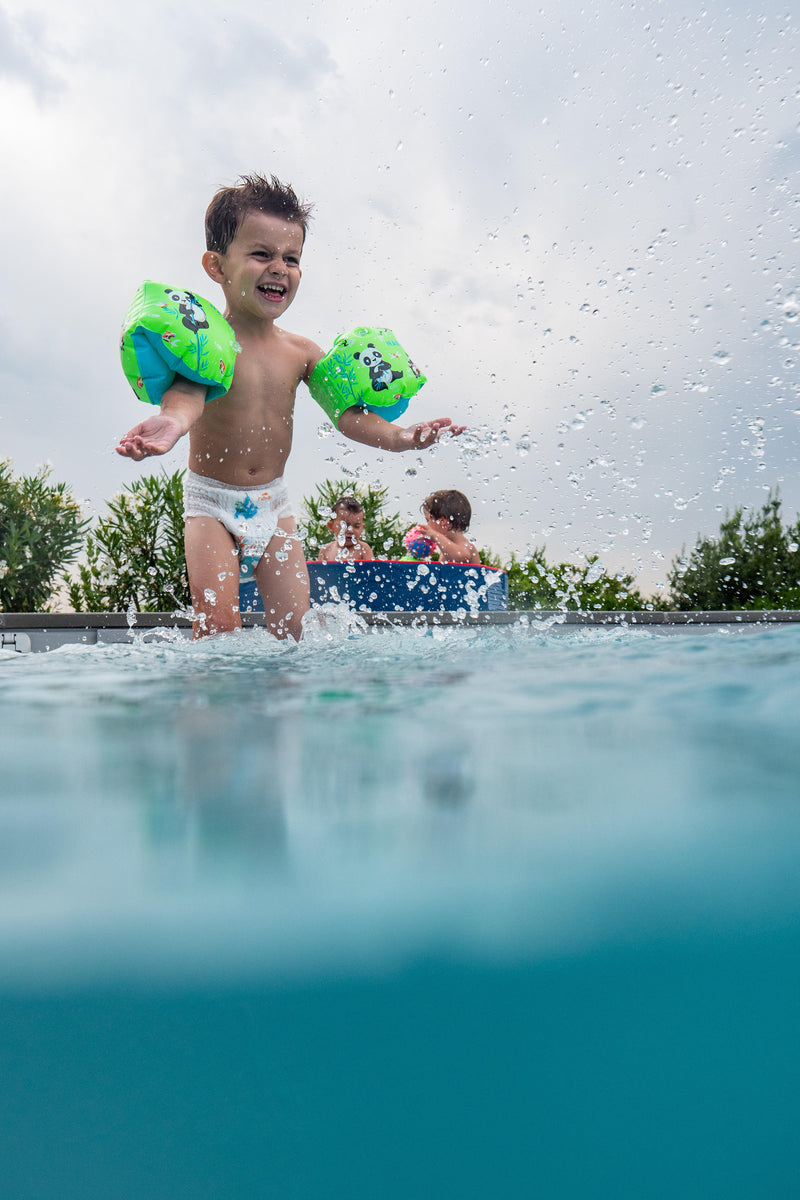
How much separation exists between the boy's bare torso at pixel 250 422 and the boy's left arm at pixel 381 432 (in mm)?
270

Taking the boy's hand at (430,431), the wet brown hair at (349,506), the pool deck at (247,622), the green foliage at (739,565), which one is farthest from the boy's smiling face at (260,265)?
the green foliage at (739,565)

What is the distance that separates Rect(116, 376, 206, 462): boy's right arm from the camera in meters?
2.52

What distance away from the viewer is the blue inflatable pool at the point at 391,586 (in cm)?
590

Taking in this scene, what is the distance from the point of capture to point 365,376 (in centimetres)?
363

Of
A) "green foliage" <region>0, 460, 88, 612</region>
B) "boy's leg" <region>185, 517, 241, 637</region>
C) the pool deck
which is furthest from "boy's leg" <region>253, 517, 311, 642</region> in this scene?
"green foliage" <region>0, 460, 88, 612</region>

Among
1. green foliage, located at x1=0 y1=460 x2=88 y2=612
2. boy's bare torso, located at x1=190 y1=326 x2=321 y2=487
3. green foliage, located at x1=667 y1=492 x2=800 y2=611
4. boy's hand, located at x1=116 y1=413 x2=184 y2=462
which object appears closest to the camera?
boy's hand, located at x1=116 y1=413 x2=184 y2=462

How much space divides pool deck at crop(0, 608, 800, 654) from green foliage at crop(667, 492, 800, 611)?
18.4ft

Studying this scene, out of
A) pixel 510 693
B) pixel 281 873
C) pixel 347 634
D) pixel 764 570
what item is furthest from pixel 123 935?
pixel 764 570

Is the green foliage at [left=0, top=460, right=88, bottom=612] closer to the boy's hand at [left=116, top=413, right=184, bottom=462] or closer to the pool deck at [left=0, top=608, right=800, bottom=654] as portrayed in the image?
the pool deck at [left=0, top=608, right=800, bottom=654]

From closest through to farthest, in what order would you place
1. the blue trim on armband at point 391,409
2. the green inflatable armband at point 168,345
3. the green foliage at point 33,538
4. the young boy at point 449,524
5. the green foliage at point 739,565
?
the green inflatable armband at point 168,345, the blue trim on armband at point 391,409, the young boy at point 449,524, the green foliage at point 33,538, the green foliage at point 739,565

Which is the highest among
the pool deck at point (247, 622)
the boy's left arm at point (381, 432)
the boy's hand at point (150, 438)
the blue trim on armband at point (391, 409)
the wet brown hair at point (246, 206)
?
the wet brown hair at point (246, 206)

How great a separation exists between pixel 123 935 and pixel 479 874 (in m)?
0.30

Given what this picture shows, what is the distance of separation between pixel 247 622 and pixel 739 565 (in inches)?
364

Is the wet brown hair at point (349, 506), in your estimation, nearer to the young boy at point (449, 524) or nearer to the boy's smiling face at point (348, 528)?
the boy's smiling face at point (348, 528)
